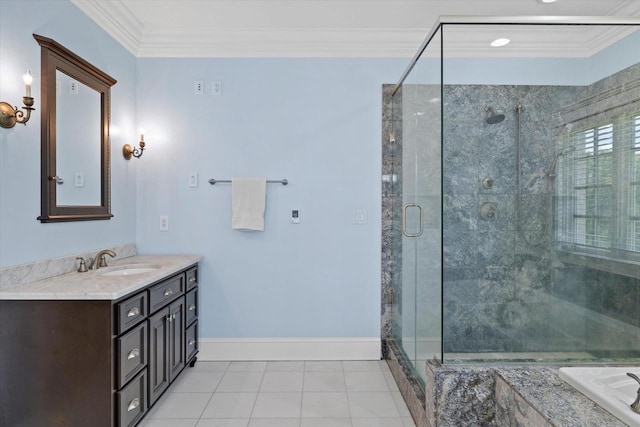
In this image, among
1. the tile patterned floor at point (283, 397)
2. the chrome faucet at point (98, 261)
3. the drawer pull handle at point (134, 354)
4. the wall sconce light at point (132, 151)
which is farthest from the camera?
the wall sconce light at point (132, 151)

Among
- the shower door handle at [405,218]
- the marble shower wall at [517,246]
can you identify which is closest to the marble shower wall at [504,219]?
the marble shower wall at [517,246]

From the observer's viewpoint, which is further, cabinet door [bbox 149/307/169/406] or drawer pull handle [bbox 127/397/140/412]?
cabinet door [bbox 149/307/169/406]

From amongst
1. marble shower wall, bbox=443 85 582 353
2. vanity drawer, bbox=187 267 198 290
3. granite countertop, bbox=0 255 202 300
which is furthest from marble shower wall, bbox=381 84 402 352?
granite countertop, bbox=0 255 202 300

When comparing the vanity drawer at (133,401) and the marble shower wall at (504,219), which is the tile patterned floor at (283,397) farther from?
the marble shower wall at (504,219)

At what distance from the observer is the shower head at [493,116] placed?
7.53 feet

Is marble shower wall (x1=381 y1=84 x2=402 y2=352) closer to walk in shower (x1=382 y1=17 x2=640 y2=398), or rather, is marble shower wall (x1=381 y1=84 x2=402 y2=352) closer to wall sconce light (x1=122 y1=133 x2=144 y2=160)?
walk in shower (x1=382 y1=17 x2=640 y2=398)

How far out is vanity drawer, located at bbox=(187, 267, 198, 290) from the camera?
250 cm

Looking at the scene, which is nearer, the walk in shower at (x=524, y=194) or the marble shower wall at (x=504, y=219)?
the walk in shower at (x=524, y=194)

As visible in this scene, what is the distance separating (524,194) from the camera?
2.22m

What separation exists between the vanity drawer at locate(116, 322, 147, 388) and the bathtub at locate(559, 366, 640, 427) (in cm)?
204

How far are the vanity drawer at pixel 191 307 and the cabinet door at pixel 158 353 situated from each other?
1.12 feet

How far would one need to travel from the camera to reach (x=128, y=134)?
8.80 feet

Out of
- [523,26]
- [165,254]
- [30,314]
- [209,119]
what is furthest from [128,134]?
[523,26]

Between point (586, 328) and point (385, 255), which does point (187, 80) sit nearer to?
point (385, 255)
